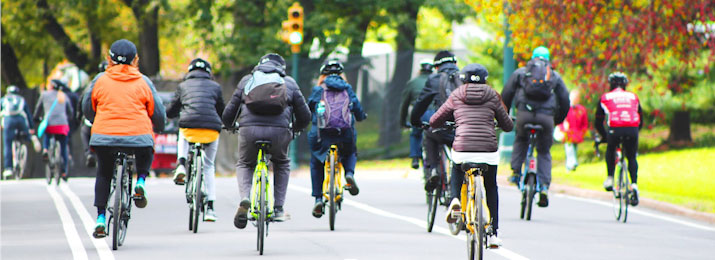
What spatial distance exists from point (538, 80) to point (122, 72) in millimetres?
5059

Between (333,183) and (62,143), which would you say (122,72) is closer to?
(333,183)

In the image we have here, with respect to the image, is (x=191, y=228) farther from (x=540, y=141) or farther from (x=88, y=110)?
(x=540, y=141)

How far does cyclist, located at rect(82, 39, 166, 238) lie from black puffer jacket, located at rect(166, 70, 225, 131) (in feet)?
4.82

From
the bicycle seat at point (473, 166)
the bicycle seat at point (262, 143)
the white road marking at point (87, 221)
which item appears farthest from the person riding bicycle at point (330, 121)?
the bicycle seat at point (473, 166)

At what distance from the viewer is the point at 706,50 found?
23625 mm

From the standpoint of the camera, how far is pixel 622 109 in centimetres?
1387

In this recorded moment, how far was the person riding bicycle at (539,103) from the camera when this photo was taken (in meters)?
13.2

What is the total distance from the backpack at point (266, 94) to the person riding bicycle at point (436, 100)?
198 centimetres

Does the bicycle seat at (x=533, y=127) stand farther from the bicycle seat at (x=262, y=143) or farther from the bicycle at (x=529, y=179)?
the bicycle seat at (x=262, y=143)

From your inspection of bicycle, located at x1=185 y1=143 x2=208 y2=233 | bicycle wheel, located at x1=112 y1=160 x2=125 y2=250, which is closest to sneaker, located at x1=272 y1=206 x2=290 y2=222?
bicycle, located at x1=185 y1=143 x2=208 y2=233

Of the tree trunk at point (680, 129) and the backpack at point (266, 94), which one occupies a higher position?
the backpack at point (266, 94)

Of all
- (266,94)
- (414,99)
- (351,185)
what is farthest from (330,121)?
(266,94)

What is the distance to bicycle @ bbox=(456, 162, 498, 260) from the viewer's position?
876cm

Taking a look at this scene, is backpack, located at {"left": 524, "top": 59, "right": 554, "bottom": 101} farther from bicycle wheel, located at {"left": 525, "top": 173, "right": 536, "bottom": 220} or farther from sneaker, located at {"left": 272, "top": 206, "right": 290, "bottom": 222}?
sneaker, located at {"left": 272, "top": 206, "right": 290, "bottom": 222}
